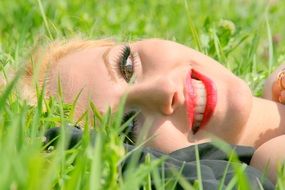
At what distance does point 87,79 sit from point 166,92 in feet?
1.13

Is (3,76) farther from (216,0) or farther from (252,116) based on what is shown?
(216,0)

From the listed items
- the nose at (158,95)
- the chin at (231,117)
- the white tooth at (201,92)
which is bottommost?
the chin at (231,117)

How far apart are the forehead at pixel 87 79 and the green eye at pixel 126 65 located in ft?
0.20

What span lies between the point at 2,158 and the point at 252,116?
1.47 meters

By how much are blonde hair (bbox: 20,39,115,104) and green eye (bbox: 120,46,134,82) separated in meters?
0.24

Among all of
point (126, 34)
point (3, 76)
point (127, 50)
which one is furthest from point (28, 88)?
point (126, 34)

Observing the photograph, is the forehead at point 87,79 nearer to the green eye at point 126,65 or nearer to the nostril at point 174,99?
the green eye at point 126,65

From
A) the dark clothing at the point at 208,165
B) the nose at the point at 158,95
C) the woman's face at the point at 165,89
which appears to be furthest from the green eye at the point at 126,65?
the dark clothing at the point at 208,165

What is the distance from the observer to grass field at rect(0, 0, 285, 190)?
1.43 m

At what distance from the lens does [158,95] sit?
2523mm

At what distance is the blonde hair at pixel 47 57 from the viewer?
278 centimetres

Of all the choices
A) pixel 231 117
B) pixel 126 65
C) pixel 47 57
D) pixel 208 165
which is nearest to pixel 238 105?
pixel 231 117

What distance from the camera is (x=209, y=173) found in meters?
2.22

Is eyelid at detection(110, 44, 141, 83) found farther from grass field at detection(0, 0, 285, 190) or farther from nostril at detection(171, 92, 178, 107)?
grass field at detection(0, 0, 285, 190)
